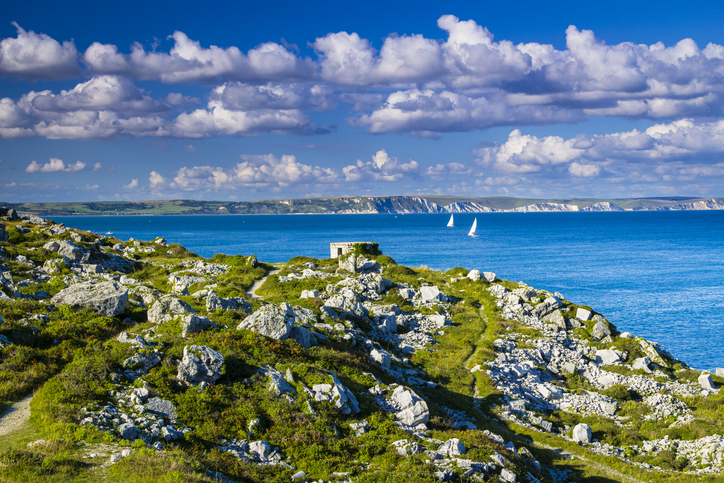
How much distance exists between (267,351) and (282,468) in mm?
7337

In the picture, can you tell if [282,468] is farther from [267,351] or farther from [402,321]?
[402,321]

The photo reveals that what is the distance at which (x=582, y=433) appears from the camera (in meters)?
26.9

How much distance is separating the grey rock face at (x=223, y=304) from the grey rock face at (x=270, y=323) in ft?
14.6

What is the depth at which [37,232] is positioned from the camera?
56.1 metres

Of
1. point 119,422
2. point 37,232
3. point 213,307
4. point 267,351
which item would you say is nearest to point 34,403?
point 119,422

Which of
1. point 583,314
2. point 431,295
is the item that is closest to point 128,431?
point 431,295

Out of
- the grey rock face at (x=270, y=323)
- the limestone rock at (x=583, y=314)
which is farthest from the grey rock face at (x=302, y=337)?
the limestone rock at (x=583, y=314)

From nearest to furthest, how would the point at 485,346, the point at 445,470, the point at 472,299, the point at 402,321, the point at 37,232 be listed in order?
the point at 445,470, the point at 485,346, the point at 402,321, the point at 472,299, the point at 37,232

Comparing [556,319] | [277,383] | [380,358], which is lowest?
[556,319]

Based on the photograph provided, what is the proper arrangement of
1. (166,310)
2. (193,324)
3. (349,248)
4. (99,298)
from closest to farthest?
(193,324) < (166,310) < (99,298) < (349,248)

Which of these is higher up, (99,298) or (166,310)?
(99,298)

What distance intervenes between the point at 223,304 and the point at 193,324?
6.32 meters

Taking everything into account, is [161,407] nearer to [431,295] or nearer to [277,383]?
[277,383]

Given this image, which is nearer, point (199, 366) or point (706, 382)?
point (199, 366)
